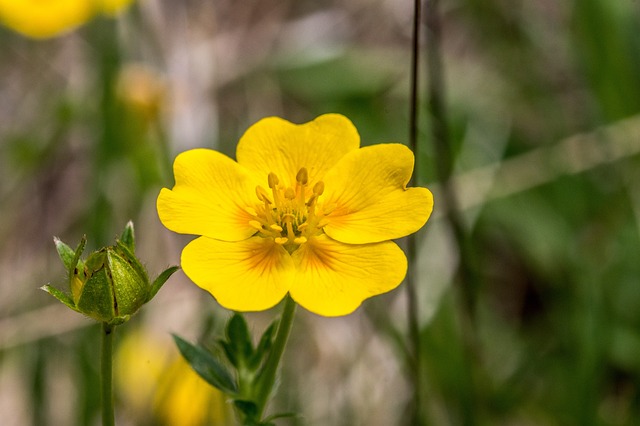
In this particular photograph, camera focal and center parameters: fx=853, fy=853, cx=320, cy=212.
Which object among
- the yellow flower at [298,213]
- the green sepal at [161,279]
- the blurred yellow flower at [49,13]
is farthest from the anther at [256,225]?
the blurred yellow flower at [49,13]

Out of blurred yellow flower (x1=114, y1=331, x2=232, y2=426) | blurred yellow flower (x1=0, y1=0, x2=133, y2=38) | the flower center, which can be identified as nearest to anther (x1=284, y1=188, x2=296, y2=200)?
the flower center

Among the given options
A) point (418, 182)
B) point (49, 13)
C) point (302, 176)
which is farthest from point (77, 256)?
point (49, 13)

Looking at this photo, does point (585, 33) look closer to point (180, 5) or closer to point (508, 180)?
point (508, 180)

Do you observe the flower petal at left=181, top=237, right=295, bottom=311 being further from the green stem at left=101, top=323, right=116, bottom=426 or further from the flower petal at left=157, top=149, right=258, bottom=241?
the green stem at left=101, top=323, right=116, bottom=426

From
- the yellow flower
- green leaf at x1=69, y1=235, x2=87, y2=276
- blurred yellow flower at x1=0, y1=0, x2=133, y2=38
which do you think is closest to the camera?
green leaf at x1=69, y1=235, x2=87, y2=276

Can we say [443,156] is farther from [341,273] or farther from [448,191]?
[341,273]
